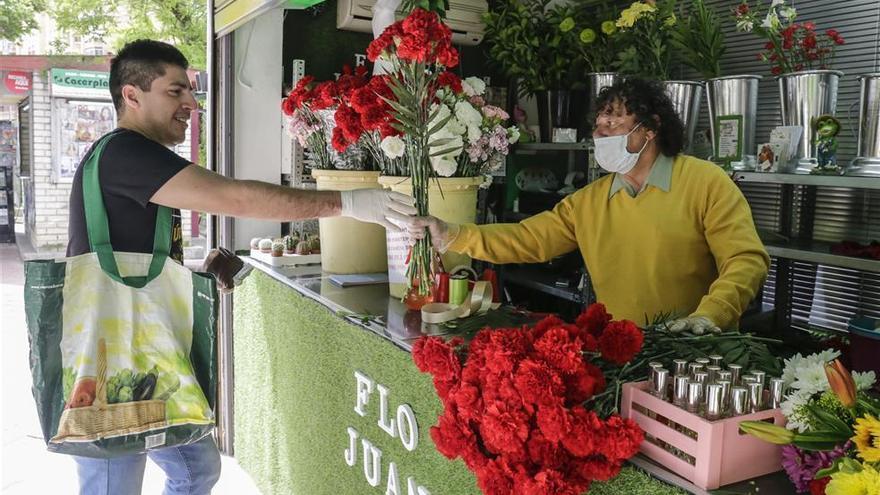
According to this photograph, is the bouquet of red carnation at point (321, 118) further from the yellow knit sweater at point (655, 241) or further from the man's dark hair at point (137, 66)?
the yellow knit sweater at point (655, 241)

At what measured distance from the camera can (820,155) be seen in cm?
245

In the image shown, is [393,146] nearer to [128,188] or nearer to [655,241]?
[128,188]

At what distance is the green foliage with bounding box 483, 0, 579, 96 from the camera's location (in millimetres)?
3715

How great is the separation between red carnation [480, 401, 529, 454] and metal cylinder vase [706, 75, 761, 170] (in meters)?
1.95

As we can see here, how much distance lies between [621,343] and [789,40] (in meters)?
1.96

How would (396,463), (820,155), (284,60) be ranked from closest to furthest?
(396,463) → (820,155) → (284,60)

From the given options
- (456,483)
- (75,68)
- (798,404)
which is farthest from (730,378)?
(75,68)

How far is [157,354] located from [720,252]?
165cm

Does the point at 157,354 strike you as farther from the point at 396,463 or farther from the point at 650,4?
the point at 650,4

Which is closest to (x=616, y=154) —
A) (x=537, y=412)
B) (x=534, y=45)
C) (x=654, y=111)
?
(x=654, y=111)

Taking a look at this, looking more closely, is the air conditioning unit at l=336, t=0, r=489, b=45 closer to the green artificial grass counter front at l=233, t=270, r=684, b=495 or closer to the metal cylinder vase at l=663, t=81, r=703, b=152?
the metal cylinder vase at l=663, t=81, r=703, b=152

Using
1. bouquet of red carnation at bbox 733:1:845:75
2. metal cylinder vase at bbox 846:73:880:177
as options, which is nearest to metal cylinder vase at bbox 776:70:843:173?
metal cylinder vase at bbox 846:73:880:177

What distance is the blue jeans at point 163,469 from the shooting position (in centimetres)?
200

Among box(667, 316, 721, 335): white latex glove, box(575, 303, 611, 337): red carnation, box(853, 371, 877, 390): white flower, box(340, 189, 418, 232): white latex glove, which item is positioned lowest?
box(667, 316, 721, 335): white latex glove
